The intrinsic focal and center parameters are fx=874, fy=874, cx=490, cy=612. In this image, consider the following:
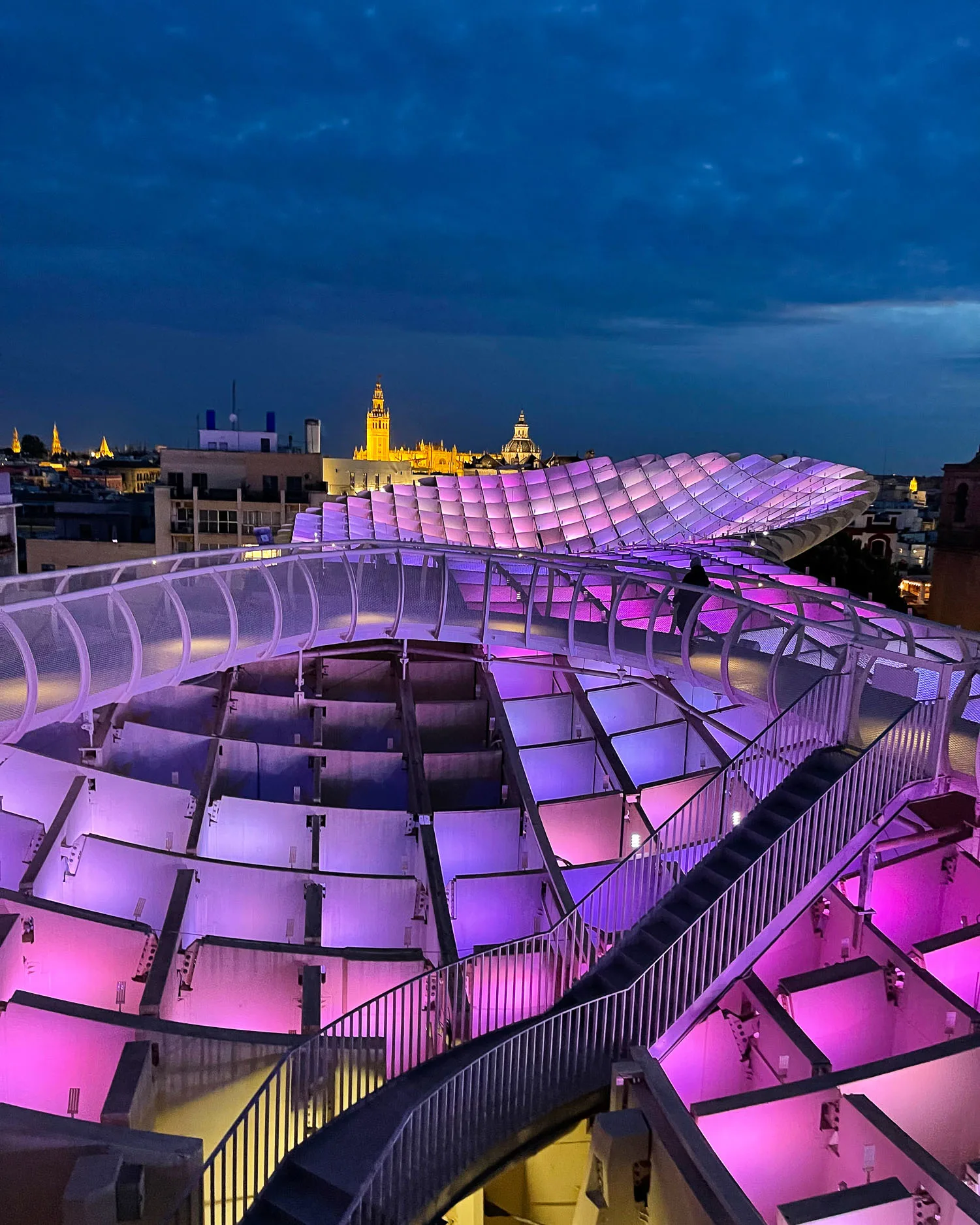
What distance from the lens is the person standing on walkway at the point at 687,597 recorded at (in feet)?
47.1

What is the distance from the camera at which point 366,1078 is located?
24.5 feet

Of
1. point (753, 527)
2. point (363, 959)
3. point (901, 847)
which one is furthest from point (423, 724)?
point (753, 527)

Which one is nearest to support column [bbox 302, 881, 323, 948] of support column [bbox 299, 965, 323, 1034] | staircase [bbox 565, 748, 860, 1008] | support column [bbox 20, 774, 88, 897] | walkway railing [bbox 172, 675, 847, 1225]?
support column [bbox 299, 965, 323, 1034]

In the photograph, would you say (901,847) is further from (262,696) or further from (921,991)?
(262,696)

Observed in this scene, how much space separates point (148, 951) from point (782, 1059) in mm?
9055

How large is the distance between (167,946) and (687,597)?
10.4 metres

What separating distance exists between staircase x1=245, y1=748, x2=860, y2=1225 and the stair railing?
9cm

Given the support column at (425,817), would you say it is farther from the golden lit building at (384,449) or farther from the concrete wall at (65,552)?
the golden lit building at (384,449)

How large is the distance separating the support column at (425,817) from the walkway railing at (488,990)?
96.0 inches

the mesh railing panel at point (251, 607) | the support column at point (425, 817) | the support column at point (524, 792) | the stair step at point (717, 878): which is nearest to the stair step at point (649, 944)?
the stair step at point (717, 878)

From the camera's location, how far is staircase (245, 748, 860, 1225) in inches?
239

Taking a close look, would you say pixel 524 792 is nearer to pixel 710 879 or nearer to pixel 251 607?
pixel 251 607

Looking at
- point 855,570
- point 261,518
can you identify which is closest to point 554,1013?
point 261,518

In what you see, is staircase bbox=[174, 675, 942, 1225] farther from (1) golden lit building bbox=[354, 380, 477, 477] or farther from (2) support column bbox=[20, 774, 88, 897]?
(1) golden lit building bbox=[354, 380, 477, 477]
